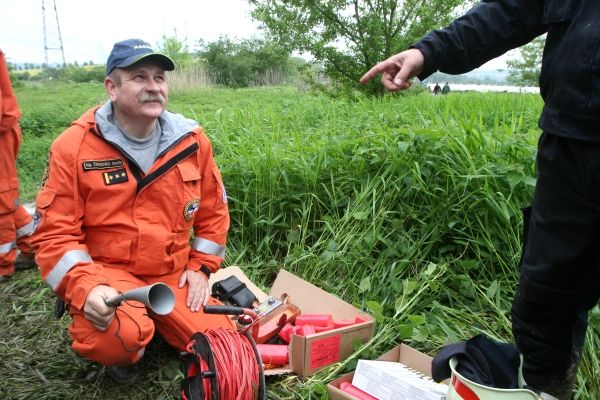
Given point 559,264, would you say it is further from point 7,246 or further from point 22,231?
point 22,231

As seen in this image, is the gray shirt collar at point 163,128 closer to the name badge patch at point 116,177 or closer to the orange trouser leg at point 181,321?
the name badge patch at point 116,177

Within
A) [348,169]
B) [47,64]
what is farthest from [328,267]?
[47,64]

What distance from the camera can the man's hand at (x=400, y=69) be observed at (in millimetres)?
1798

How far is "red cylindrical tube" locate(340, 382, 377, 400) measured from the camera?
7.29ft

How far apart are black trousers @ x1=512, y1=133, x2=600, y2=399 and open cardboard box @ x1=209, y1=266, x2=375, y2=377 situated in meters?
0.94

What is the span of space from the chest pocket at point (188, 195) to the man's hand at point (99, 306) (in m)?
0.53

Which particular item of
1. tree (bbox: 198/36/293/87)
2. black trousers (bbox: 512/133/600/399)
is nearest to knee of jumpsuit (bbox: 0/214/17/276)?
black trousers (bbox: 512/133/600/399)

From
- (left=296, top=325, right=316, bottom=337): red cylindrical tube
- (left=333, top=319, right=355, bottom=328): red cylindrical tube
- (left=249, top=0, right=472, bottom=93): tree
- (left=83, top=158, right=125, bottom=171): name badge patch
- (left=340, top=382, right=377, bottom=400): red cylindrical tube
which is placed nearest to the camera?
(left=340, top=382, right=377, bottom=400): red cylindrical tube

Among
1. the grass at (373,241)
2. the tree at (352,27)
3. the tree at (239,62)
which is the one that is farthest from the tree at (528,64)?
the grass at (373,241)

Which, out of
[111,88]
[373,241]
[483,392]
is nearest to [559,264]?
[483,392]

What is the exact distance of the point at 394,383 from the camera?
7.14 feet

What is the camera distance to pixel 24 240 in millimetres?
3926

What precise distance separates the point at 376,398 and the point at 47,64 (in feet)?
91.0

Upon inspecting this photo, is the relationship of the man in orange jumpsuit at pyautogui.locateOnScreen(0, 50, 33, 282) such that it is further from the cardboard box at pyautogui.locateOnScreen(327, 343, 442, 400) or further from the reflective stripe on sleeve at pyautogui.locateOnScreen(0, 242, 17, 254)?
the cardboard box at pyautogui.locateOnScreen(327, 343, 442, 400)
